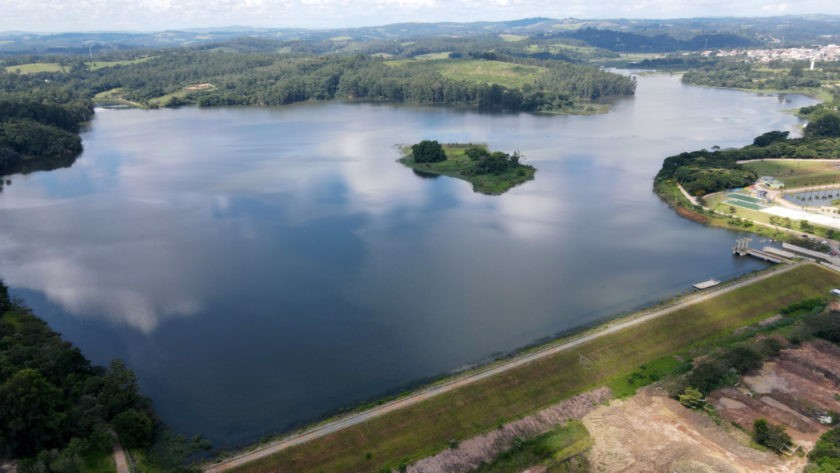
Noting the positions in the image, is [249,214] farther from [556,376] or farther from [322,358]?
[556,376]

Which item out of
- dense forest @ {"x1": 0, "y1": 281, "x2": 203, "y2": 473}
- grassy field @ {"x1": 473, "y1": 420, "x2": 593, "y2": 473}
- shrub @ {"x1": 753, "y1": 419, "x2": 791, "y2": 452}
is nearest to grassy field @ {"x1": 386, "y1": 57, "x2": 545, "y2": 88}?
shrub @ {"x1": 753, "y1": 419, "x2": 791, "y2": 452}

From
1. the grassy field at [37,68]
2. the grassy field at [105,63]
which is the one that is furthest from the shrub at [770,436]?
the grassy field at [105,63]

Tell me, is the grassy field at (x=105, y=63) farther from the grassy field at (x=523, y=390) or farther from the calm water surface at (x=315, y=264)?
the grassy field at (x=523, y=390)

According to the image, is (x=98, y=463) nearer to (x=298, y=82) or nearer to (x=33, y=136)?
(x=33, y=136)

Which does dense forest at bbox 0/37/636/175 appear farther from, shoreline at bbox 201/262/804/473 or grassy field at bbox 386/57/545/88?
shoreline at bbox 201/262/804/473

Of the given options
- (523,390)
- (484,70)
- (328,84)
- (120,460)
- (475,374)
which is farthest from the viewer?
(484,70)

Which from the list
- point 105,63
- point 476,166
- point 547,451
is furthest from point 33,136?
point 105,63
